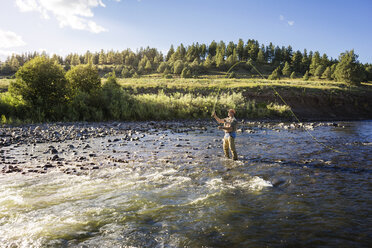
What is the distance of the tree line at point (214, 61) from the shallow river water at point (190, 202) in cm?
7674

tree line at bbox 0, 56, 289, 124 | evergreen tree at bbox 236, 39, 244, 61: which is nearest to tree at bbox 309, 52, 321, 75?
evergreen tree at bbox 236, 39, 244, 61

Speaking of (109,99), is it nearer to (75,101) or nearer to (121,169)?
(75,101)

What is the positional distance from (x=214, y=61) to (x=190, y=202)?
120096mm

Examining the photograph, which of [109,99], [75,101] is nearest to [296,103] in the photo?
[109,99]

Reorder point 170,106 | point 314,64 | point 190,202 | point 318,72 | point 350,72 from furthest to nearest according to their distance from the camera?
1. point 314,64
2. point 318,72
3. point 350,72
4. point 170,106
5. point 190,202

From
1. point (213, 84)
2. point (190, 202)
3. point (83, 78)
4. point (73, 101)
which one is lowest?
point (190, 202)

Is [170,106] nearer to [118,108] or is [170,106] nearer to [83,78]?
[118,108]

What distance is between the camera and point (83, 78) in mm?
23156

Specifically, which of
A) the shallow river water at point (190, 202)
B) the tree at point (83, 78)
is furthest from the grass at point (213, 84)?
the shallow river water at point (190, 202)

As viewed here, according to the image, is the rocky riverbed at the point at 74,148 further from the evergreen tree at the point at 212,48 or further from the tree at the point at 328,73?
the evergreen tree at the point at 212,48

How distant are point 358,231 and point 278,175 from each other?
3446 mm

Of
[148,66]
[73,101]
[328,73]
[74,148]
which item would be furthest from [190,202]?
[148,66]

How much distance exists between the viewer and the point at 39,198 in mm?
5934

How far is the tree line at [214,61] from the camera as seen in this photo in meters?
96.4
